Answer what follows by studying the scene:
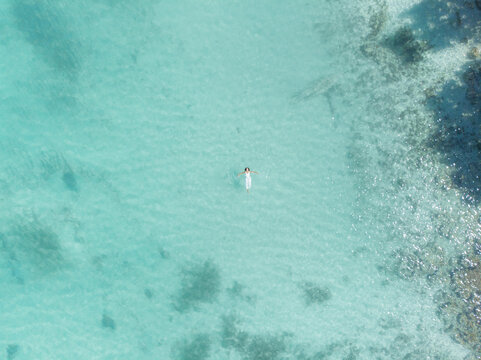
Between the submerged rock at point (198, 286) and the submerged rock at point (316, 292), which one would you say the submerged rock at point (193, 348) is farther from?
the submerged rock at point (316, 292)

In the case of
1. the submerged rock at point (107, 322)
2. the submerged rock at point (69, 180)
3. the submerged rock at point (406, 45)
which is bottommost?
the submerged rock at point (107, 322)

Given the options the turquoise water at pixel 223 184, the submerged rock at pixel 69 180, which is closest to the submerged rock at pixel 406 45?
the turquoise water at pixel 223 184

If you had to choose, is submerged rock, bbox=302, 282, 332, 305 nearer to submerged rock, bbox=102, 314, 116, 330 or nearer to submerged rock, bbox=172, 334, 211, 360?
submerged rock, bbox=172, 334, 211, 360

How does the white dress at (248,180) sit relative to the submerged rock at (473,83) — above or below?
below

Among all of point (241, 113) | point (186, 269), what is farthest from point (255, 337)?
point (241, 113)

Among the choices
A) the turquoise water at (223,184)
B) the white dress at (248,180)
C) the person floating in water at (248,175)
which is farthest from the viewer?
the turquoise water at (223,184)

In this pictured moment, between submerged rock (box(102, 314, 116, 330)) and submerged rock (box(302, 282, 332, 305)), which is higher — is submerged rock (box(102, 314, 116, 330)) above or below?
below

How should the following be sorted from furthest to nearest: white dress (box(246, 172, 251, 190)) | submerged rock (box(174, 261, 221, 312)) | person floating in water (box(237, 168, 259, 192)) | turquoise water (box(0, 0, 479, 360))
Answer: submerged rock (box(174, 261, 221, 312)) → turquoise water (box(0, 0, 479, 360)) → white dress (box(246, 172, 251, 190)) → person floating in water (box(237, 168, 259, 192))

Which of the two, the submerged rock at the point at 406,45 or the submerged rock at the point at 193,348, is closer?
Answer: the submerged rock at the point at 406,45

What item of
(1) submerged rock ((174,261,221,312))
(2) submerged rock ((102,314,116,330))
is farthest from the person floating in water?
(2) submerged rock ((102,314,116,330))

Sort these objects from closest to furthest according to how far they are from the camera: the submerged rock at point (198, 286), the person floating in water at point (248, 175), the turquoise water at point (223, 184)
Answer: the person floating in water at point (248, 175)
the turquoise water at point (223, 184)
the submerged rock at point (198, 286)
